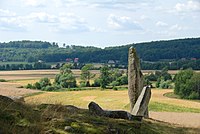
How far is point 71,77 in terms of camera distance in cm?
9531

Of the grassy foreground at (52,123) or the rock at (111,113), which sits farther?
the rock at (111,113)

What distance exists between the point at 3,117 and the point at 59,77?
282 feet

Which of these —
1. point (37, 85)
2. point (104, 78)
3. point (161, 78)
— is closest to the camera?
→ point (37, 85)

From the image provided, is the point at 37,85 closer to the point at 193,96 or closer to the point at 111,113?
the point at 193,96

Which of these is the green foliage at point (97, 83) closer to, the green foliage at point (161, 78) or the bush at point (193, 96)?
the green foliage at point (161, 78)

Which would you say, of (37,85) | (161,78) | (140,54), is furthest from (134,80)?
(140,54)

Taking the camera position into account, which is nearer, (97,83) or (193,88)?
(193,88)

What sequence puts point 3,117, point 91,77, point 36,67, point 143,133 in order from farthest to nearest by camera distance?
point 36,67
point 91,77
point 143,133
point 3,117

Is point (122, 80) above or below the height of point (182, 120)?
below

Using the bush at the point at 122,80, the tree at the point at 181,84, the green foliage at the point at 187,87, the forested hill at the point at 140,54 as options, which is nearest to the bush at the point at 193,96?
the green foliage at the point at 187,87

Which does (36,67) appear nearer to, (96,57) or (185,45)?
(96,57)

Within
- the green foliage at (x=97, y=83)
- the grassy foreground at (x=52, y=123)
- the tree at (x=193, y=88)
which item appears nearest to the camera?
the grassy foreground at (x=52, y=123)

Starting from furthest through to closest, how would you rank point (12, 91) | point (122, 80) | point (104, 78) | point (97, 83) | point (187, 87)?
point (122, 80) → point (97, 83) → point (104, 78) → point (187, 87) → point (12, 91)

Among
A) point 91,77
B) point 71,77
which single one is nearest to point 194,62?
point 91,77
